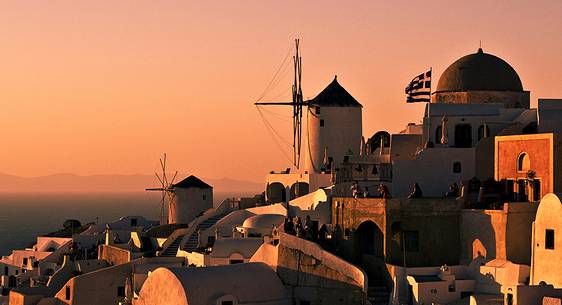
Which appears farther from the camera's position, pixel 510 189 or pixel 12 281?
pixel 12 281

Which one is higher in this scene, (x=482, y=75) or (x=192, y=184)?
(x=482, y=75)

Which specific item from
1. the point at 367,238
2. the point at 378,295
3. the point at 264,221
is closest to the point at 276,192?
the point at 264,221

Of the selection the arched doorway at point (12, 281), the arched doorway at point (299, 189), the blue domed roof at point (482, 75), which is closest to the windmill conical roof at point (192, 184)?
the arched doorway at point (299, 189)

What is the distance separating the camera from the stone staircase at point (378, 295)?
→ 140 feet

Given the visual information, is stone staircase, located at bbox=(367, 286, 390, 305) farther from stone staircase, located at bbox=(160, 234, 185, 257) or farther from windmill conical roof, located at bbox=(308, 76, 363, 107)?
windmill conical roof, located at bbox=(308, 76, 363, 107)

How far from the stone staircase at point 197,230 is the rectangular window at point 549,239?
2347cm

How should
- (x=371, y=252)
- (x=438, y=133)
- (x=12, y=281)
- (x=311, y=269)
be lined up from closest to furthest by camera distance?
(x=311, y=269), (x=371, y=252), (x=438, y=133), (x=12, y=281)

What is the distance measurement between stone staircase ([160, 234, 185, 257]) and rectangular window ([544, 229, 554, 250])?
993 inches

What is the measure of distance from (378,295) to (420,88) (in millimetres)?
16265

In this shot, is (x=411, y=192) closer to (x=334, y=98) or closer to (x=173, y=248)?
(x=173, y=248)

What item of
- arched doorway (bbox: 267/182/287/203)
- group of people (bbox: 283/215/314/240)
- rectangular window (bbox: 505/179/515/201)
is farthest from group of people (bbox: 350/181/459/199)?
arched doorway (bbox: 267/182/287/203)

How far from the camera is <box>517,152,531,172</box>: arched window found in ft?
146

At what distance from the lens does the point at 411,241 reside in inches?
1779

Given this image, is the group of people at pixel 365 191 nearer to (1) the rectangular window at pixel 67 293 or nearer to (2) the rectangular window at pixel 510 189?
(2) the rectangular window at pixel 510 189
